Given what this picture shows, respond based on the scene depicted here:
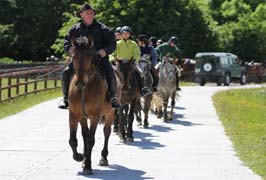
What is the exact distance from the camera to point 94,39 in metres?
12.2

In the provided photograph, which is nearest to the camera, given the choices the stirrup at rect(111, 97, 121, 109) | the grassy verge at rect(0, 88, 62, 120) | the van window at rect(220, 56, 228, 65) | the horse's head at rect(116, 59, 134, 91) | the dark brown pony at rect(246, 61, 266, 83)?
the stirrup at rect(111, 97, 121, 109)

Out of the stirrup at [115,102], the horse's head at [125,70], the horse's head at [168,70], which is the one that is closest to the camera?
the stirrup at [115,102]

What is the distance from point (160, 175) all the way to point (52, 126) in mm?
7713

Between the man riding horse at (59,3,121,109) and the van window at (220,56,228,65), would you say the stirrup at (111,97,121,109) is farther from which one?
the van window at (220,56,228,65)

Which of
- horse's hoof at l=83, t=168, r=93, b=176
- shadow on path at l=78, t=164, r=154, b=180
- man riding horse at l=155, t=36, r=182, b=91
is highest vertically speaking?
man riding horse at l=155, t=36, r=182, b=91

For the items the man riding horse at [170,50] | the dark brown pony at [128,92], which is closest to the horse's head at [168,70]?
the man riding horse at [170,50]

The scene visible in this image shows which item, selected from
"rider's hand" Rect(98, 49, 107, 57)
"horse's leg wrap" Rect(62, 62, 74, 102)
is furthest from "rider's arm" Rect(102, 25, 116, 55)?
"horse's leg wrap" Rect(62, 62, 74, 102)

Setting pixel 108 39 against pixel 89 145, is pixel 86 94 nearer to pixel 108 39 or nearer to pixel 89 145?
pixel 89 145

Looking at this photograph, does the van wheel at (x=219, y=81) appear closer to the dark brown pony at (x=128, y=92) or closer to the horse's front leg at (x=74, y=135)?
the dark brown pony at (x=128, y=92)

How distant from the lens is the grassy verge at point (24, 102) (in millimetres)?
22853

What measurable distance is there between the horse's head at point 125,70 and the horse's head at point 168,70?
5.26 m

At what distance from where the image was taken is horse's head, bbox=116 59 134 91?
15812 mm

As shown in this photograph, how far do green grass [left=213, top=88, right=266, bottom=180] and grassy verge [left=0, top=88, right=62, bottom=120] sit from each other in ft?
20.4

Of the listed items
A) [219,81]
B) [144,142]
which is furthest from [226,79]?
[144,142]
